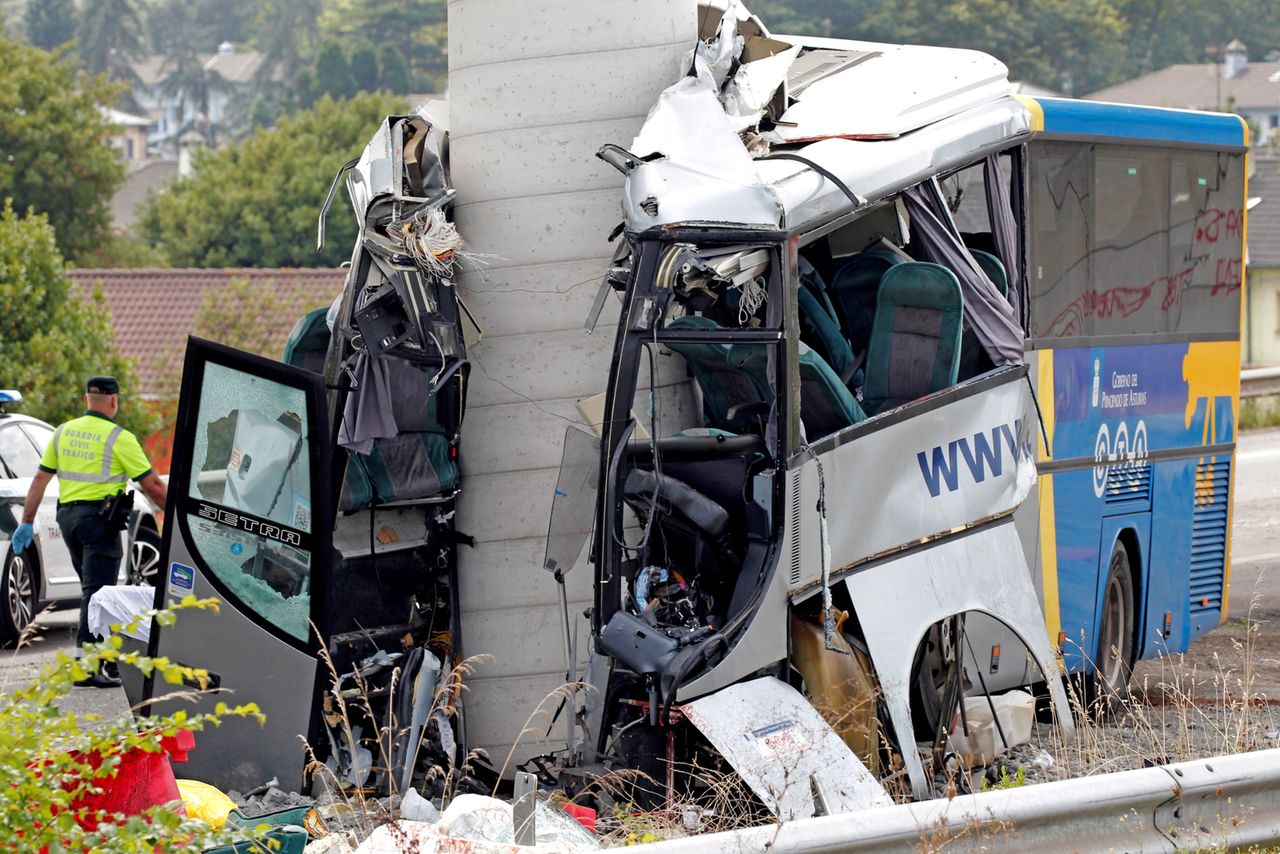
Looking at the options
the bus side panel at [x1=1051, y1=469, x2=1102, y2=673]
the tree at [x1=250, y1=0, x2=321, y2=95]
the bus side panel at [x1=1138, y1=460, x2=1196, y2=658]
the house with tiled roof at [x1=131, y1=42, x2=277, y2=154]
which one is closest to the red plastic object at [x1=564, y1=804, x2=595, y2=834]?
the bus side panel at [x1=1051, y1=469, x2=1102, y2=673]

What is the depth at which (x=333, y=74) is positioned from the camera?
123 m

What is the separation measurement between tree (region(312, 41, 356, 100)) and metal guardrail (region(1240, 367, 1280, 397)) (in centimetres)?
10394

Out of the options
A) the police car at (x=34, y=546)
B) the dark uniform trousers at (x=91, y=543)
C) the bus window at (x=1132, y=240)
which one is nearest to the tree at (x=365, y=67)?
the police car at (x=34, y=546)

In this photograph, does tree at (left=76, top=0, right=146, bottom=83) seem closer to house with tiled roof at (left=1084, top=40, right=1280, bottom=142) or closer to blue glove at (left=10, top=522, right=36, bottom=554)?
house with tiled roof at (left=1084, top=40, right=1280, bottom=142)

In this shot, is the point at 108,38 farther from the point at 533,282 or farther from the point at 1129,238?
the point at 533,282

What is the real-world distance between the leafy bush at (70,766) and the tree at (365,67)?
4861 inches

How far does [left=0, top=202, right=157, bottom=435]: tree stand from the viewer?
76.3 ft

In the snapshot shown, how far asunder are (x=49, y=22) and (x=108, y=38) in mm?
8869

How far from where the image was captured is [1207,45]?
394 ft

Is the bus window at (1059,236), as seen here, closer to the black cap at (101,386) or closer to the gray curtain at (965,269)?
the gray curtain at (965,269)

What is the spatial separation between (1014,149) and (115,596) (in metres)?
5.02

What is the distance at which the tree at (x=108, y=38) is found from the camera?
547ft

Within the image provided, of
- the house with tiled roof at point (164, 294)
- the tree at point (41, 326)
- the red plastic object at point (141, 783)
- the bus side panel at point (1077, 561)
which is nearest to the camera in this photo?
the red plastic object at point (141, 783)

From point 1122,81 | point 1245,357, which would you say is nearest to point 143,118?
point 1122,81
